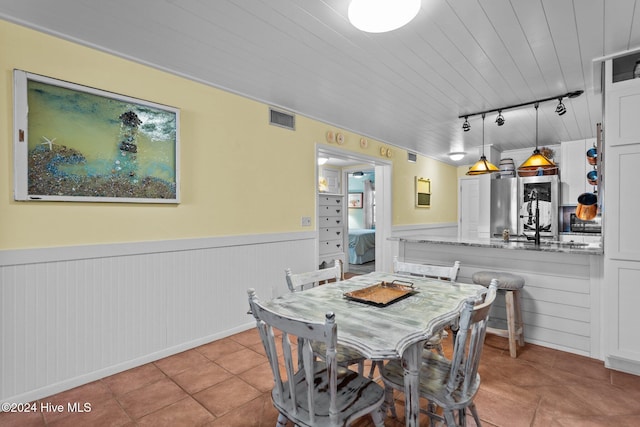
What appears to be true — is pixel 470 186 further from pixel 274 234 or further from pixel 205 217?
pixel 205 217

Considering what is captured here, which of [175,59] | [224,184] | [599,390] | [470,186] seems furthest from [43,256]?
[470,186]

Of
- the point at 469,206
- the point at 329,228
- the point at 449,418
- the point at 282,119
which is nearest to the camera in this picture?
the point at 449,418

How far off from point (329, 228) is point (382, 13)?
11.7 feet

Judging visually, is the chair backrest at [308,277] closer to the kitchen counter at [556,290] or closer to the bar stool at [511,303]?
the bar stool at [511,303]

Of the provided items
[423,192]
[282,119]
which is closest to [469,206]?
[423,192]

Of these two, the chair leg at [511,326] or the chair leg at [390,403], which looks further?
the chair leg at [511,326]

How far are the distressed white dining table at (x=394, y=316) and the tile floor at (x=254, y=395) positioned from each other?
72 cm

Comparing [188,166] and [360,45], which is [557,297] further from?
[188,166]

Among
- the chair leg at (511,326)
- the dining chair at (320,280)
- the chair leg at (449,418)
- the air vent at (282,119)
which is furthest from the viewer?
the air vent at (282,119)

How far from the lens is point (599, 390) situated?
212cm

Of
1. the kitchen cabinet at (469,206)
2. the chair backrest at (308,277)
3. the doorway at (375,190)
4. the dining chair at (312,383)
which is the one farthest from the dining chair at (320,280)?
the kitchen cabinet at (469,206)

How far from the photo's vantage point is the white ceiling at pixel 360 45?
1831mm

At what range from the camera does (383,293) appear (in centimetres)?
184

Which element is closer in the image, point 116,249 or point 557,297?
point 116,249
